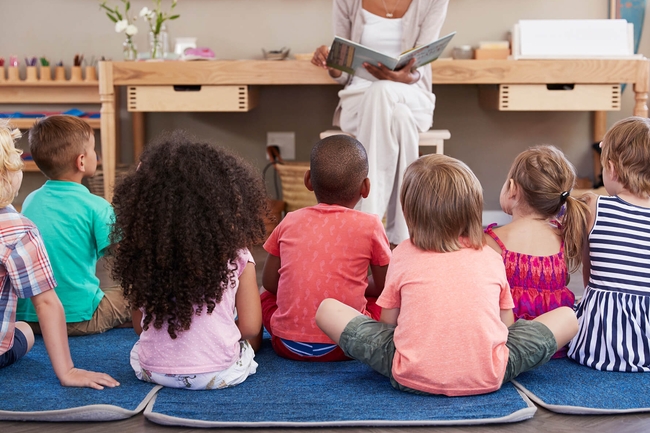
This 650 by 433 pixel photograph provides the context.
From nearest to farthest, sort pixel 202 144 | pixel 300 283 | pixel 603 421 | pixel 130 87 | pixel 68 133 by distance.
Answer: pixel 603 421
pixel 202 144
pixel 300 283
pixel 68 133
pixel 130 87

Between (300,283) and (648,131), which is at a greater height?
(648,131)

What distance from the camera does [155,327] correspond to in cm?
137

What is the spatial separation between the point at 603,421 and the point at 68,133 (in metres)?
1.35

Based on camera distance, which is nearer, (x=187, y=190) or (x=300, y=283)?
(x=187, y=190)

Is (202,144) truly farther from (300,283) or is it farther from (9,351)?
(9,351)

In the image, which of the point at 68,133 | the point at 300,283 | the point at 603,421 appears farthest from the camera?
the point at 68,133

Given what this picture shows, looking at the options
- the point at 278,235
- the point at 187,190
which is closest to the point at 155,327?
the point at 187,190

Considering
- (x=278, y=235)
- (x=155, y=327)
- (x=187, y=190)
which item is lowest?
(x=155, y=327)

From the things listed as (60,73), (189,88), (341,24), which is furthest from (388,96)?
(60,73)

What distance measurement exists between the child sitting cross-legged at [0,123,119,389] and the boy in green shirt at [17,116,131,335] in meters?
0.33

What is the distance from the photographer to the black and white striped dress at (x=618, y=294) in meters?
1.53

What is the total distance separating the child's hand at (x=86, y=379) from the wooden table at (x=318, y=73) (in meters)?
1.67

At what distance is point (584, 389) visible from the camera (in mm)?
1423

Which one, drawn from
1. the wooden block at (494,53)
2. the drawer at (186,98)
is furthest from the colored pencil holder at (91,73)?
the wooden block at (494,53)
